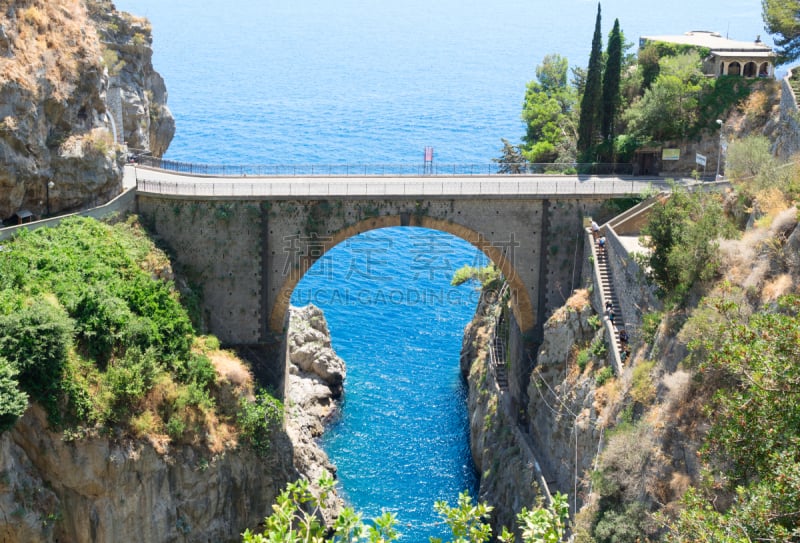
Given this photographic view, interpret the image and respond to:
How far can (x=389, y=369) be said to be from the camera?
58781 mm

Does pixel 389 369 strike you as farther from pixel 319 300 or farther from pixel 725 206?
pixel 725 206

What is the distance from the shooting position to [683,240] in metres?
34.6

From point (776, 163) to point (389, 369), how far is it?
2828 centimetres

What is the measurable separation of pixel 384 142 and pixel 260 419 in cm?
5935

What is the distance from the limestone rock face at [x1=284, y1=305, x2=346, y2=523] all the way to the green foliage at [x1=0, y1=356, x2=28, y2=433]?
17.0 metres

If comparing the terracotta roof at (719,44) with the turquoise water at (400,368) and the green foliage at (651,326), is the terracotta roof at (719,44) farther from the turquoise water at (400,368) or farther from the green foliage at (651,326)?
the green foliage at (651,326)

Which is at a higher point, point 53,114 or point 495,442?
point 53,114

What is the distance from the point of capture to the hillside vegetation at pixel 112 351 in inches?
1283

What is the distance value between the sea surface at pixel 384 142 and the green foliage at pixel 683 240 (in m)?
17.1

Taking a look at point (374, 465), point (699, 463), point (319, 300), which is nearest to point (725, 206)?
point (699, 463)

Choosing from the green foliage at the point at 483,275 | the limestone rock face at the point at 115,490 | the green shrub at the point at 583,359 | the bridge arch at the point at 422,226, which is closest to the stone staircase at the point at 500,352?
the green foliage at the point at 483,275

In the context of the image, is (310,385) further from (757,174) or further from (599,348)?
(757,174)

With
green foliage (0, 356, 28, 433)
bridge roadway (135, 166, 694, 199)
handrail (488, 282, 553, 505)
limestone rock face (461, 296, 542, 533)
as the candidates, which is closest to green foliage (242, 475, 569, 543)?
green foliage (0, 356, 28, 433)

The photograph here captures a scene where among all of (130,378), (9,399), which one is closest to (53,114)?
(130,378)
